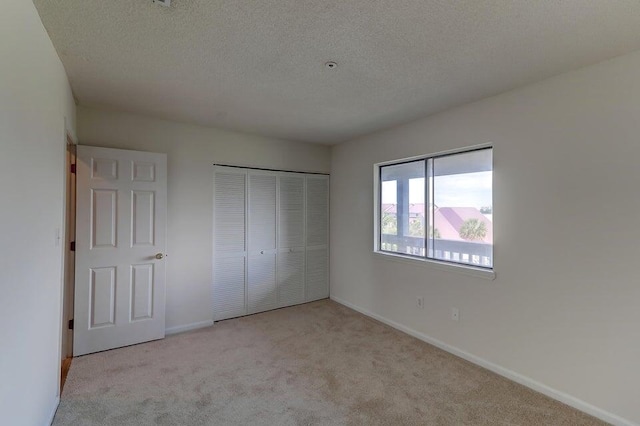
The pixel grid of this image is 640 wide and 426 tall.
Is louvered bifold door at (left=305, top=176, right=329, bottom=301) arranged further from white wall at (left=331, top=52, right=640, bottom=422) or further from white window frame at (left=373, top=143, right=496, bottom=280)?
white wall at (left=331, top=52, right=640, bottom=422)

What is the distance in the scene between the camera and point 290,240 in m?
4.42

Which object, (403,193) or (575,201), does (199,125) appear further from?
(575,201)

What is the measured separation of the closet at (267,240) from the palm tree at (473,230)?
7.16 ft

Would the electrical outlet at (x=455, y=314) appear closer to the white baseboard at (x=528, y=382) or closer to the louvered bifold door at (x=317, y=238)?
the white baseboard at (x=528, y=382)

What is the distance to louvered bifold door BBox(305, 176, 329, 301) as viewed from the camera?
458cm

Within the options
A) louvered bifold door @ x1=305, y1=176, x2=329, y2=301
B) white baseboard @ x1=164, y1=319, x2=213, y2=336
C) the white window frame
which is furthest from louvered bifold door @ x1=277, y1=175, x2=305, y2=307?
the white window frame

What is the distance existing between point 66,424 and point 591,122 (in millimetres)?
4088

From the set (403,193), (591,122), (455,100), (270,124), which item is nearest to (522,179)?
(591,122)

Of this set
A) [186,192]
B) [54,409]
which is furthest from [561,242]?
[54,409]

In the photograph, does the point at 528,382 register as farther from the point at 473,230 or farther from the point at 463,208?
the point at 463,208

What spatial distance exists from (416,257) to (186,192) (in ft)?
9.14

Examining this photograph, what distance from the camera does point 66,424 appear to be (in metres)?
1.98

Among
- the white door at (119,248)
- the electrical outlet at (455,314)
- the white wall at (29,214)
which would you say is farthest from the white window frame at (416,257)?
the white wall at (29,214)

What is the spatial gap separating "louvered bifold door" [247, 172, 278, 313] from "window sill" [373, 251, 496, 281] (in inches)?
58.3
